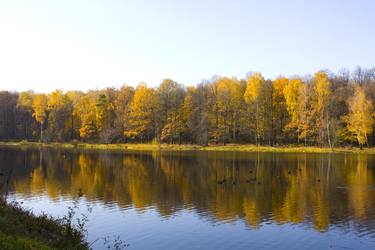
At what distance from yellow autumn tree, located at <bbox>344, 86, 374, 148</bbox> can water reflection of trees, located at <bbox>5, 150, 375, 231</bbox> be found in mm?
26171

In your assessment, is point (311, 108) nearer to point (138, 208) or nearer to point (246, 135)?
point (246, 135)

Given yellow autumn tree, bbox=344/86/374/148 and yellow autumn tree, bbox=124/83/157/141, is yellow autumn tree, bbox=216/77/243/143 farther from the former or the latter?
yellow autumn tree, bbox=344/86/374/148

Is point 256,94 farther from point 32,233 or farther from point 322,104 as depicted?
point 32,233

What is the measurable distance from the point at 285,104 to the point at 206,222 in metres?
83.7

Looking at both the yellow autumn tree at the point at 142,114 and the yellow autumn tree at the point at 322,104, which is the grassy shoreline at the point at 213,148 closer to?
the yellow autumn tree at the point at 142,114

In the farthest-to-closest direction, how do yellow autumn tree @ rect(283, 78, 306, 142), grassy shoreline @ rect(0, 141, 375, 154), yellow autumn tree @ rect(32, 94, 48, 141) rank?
yellow autumn tree @ rect(32, 94, 48, 141), yellow autumn tree @ rect(283, 78, 306, 142), grassy shoreline @ rect(0, 141, 375, 154)

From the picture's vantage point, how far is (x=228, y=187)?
141ft

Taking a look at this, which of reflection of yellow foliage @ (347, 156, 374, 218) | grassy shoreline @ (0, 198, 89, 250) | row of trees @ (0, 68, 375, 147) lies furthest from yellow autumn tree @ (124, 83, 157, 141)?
grassy shoreline @ (0, 198, 89, 250)

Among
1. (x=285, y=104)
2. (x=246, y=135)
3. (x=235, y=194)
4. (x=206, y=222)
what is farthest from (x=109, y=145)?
(x=206, y=222)

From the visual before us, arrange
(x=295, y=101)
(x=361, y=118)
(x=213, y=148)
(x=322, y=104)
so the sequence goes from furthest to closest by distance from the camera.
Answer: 1. (x=295, y=101)
2. (x=213, y=148)
3. (x=322, y=104)
4. (x=361, y=118)

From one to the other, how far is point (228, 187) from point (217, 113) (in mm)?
68526

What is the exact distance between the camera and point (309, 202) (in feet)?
116

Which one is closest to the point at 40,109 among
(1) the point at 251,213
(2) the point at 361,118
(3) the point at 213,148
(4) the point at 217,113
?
(4) the point at 217,113

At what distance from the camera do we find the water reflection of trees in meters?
31.2
